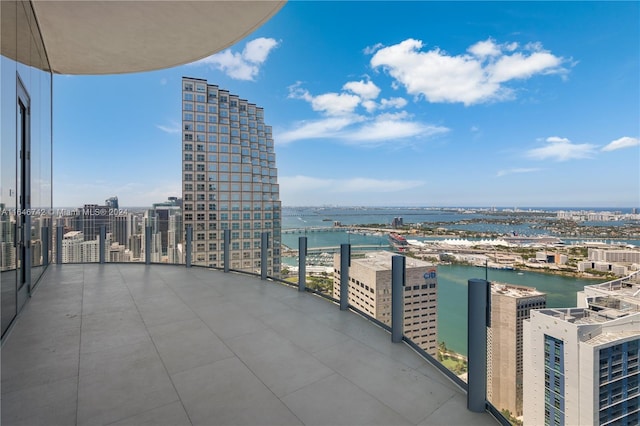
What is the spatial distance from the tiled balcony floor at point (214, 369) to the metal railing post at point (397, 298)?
11 centimetres

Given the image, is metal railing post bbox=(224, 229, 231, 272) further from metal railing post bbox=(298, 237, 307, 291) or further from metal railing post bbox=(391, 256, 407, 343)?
metal railing post bbox=(391, 256, 407, 343)

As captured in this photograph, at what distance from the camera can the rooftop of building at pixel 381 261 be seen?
234cm

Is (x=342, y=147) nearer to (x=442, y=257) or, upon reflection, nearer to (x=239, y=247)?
(x=239, y=247)

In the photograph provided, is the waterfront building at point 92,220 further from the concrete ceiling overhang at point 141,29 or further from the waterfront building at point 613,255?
the waterfront building at point 613,255

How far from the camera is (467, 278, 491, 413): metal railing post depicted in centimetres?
146

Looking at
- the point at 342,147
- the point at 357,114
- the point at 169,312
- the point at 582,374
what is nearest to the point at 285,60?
the point at 357,114

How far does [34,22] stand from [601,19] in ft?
46.1

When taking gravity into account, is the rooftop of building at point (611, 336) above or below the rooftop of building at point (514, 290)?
below

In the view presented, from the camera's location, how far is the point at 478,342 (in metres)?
1.50

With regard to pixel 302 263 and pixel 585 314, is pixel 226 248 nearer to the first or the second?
pixel 302 263

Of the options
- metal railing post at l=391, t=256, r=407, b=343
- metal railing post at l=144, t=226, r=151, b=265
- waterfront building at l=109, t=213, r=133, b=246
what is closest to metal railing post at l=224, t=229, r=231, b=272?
metal railing post at l=144, t=226, r=151, b=265

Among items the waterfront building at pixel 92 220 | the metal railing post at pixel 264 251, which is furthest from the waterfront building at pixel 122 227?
the metal railing post at pixel 264 251

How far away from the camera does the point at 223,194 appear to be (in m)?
32.2

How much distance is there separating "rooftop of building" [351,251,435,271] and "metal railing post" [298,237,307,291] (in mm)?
944
